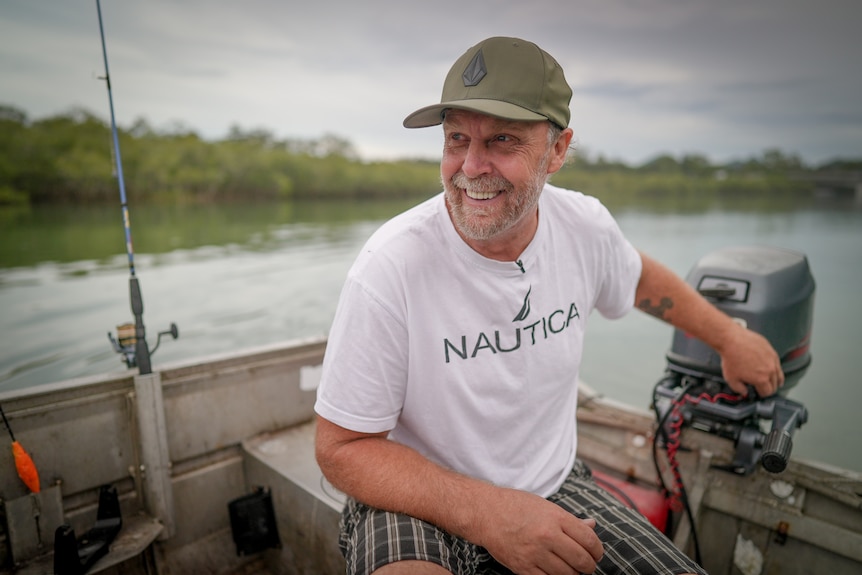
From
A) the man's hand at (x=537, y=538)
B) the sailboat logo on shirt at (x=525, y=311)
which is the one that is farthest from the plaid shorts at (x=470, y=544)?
the sailboat logo on shirt at (x=525, y=311)

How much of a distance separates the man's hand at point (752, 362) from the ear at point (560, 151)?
0.86 meters

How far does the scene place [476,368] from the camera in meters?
1.20

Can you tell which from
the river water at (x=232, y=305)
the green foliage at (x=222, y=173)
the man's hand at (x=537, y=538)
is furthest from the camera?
the green foliage at (x=222, y=173)

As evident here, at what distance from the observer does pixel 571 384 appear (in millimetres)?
1422

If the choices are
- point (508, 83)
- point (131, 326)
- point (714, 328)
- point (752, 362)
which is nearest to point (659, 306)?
point (714, 328)

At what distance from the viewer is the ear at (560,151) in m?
1.33

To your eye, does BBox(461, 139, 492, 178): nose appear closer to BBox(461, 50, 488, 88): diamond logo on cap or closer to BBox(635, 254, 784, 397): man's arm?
BBox(461, 50, 488, 88): diamond logo on cap

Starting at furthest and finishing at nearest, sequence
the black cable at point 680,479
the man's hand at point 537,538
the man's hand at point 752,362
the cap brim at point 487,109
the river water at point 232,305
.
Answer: the river water at point 232,305 < the black cable at point 680,479 < the man's hand at point 752,362 < the cap brim at point 487,109 < the man's hand at point 537,538

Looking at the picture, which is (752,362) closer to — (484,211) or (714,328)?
(714,328)

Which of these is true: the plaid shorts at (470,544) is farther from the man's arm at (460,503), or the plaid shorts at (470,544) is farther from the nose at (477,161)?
the nose at (477,161)

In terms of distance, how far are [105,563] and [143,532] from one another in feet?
0.55

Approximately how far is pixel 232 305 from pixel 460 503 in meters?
9.00

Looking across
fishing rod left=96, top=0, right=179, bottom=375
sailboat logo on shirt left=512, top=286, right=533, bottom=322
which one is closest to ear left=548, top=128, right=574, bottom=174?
sailboat logo on shirt left=512, top=286, right=533, bottom=322

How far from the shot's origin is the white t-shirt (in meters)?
1.10
